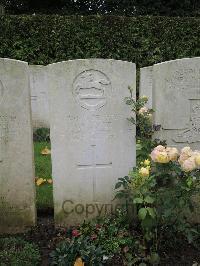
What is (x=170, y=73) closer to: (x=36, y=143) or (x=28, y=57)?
(x=36, y=143)

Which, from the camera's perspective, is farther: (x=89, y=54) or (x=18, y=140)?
(x=89, y=54)

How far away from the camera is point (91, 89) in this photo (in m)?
3.74

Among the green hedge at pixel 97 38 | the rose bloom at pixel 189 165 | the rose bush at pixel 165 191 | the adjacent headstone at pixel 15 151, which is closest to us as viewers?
the rose bloom at pixel 189 165

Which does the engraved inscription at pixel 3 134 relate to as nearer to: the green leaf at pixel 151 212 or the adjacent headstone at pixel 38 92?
the green leaf at pixel 151 212

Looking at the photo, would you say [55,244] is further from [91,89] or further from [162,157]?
[91,89]

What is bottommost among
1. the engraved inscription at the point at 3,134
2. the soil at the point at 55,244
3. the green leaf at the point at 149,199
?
the soil at the point at 55,244

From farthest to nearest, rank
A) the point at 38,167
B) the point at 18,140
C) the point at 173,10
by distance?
the point at 173,10
the point at 38,167
the point at 18,140

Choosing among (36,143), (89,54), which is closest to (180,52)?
(89,54)

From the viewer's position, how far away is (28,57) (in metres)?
9.87

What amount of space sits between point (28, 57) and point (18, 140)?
654 centimetres

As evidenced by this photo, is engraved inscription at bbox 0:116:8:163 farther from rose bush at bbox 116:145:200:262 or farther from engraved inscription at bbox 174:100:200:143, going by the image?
engraved inscription at bbox 174:100:200:143

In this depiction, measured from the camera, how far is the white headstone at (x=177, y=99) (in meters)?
3.85

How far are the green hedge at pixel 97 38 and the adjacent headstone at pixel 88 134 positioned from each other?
636cm

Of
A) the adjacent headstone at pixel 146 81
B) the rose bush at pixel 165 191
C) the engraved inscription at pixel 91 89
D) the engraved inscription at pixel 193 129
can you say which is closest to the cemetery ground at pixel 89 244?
the rose bush at pixel 165 191
